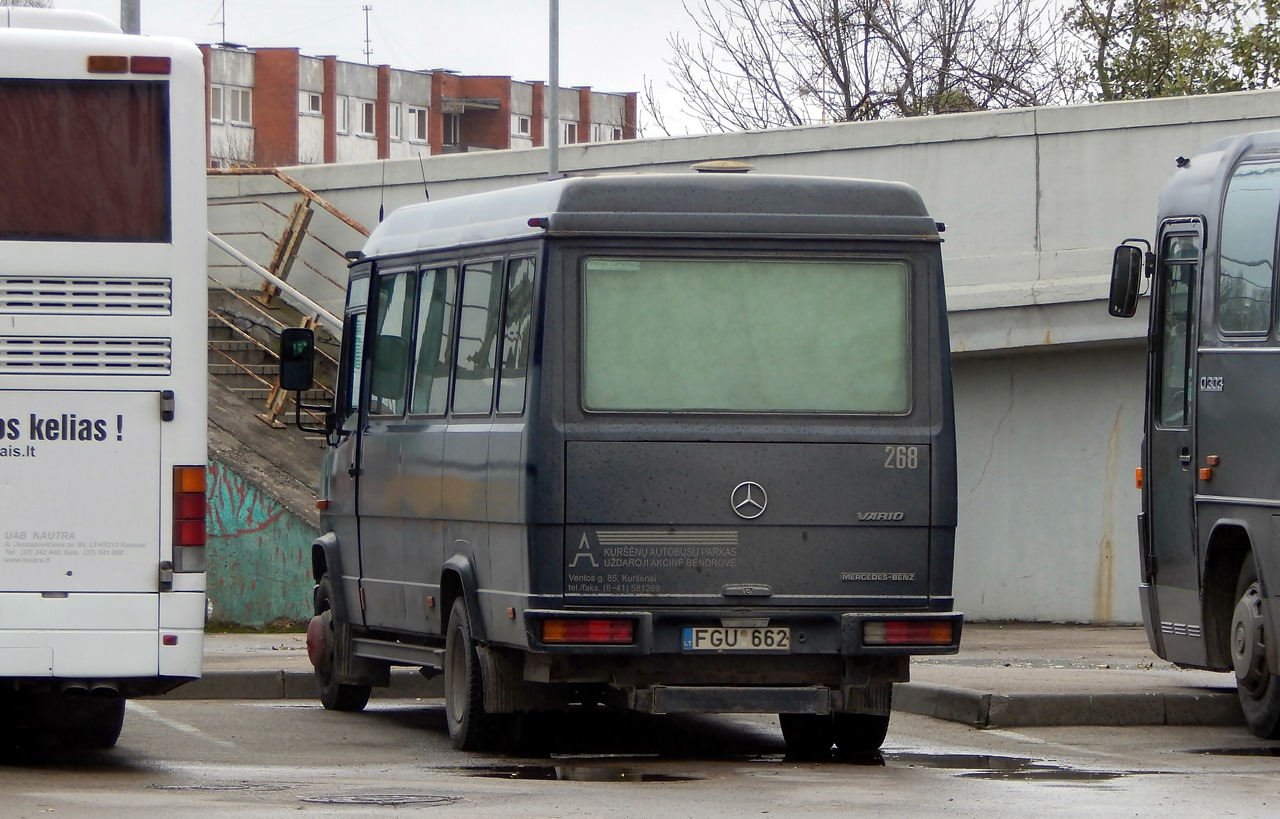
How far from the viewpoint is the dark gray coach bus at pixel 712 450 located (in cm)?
1100

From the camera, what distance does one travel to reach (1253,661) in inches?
495

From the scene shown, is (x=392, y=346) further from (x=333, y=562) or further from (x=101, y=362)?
(x=101, y=362)

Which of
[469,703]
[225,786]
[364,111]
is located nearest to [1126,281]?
[469,703]

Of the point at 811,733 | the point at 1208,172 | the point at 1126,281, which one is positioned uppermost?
the point at 1208,172

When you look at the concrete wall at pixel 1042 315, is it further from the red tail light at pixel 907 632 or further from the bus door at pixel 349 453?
the red tail light at pixel 907 632

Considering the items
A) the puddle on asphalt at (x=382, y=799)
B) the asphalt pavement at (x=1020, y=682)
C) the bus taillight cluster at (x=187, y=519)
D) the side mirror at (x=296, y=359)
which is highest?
the side mirror at (x=296, y=359)

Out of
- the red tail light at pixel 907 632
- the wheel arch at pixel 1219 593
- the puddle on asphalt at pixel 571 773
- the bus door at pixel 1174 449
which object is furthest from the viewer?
the bus door at pixel 1174 449

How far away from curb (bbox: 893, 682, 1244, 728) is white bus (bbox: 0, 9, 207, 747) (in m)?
4.87

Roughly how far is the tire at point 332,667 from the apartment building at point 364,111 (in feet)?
246

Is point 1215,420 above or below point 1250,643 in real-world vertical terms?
above

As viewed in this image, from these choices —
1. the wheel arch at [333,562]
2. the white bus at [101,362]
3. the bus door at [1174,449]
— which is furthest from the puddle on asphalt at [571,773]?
the bus door at [1174,449]

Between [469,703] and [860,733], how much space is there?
1956mm

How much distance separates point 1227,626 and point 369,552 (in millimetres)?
4794

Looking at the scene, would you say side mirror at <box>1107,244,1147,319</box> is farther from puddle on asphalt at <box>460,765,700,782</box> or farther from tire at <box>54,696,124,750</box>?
tire at <box>54,696,124,750</box>
